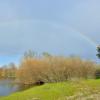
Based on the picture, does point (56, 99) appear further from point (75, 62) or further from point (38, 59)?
point (38, 59)

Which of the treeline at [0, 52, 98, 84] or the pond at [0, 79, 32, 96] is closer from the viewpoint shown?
the pond at [0, 79, 32, 96]

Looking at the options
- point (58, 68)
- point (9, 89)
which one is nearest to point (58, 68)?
point (58, 68)

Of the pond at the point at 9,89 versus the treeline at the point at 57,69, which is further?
the treeline at the point at 57,69

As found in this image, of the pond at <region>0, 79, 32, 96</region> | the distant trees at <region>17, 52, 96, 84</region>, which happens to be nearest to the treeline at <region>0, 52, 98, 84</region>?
the distant trees at <region>17, 52, 96, 84</region>

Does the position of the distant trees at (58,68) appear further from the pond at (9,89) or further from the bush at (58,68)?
the pond at (9,89)

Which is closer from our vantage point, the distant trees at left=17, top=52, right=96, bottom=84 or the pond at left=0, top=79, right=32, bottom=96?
the pond at left=0, top=79, right=32, bottom=96

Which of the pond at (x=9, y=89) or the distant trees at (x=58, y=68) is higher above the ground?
the distant trees at (x=58, y=68)

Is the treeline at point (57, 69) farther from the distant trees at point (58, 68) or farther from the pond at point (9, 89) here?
the pond at point (9, 89)

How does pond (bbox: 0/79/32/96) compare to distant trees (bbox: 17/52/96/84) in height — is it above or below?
below

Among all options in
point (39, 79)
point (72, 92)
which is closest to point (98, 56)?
point (39, 79)

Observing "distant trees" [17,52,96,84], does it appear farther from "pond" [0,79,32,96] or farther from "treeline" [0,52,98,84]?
"pond" [0,79,32,96]

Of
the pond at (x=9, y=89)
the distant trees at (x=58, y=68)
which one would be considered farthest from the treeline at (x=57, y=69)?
the pond at (x=9, y=89)

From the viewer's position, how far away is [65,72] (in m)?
55.6

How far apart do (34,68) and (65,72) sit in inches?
319
